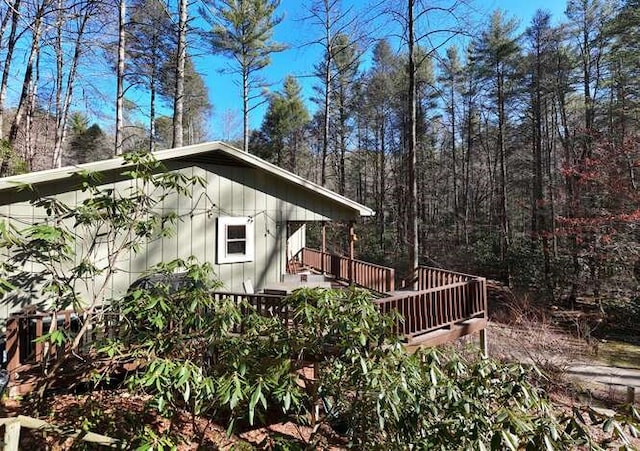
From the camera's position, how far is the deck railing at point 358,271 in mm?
8758

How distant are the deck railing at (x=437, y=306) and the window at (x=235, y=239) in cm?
361

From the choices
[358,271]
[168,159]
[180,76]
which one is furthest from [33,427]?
[180,76]

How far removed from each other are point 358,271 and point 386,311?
4458 mm

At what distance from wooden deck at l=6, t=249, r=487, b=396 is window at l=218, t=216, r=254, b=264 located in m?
1.86

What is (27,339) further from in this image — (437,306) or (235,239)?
(437,306)

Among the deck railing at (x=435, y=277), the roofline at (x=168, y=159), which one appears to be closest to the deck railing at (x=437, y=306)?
the deck railing at (x=435, y=277)

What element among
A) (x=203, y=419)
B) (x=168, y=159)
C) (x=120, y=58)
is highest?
(x=120, y=58)

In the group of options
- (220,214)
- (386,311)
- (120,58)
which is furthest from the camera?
(120,58)

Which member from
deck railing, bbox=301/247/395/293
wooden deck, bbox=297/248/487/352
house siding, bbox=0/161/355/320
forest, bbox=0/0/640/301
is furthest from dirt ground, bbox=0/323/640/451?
forest, bbox=0/0/640/301

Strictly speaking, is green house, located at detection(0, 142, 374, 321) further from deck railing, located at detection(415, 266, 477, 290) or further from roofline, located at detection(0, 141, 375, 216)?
deck railing, located at detection(415, 266, 477, 290)

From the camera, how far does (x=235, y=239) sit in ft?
25.8

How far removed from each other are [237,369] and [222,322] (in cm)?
67

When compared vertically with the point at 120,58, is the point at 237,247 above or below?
below

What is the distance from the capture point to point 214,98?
24.3 meters
